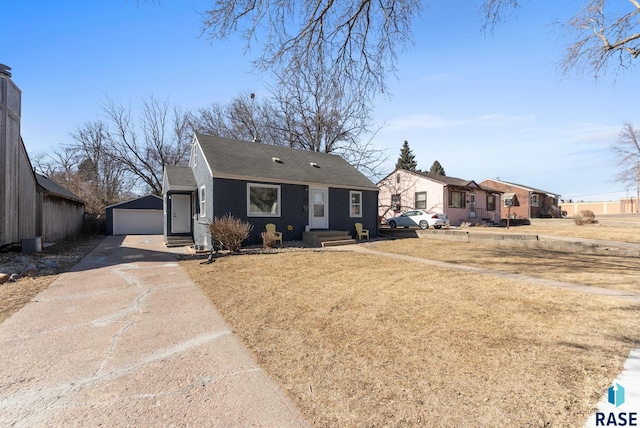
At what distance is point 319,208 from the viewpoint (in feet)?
49.5

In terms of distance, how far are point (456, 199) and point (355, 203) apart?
13.1m

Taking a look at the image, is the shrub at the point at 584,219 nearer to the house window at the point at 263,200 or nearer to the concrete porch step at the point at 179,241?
the house window at the point at 263,200

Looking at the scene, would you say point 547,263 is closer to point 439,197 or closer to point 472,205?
point 439,197

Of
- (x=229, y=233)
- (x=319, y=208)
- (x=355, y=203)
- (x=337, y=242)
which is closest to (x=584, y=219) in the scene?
(x=355, y=203)

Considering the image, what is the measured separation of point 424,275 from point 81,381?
20.7 ft

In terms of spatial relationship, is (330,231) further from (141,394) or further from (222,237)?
(141,394)

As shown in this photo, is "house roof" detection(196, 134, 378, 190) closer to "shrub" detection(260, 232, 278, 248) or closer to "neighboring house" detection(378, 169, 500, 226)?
"shrub" detection(260, 232, 278, 248)

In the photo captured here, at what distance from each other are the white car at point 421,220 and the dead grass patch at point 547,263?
8.04 metres

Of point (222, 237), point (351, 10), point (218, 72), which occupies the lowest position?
point (222, 237)

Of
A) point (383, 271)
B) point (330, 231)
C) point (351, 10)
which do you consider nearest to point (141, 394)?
point (383, 271)

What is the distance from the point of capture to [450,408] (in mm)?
2312

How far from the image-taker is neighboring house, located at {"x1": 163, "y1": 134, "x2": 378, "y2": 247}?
12695mm

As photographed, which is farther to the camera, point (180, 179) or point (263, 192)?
point (180, 179)

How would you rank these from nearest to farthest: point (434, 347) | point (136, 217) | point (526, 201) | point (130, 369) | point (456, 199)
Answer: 1. point (130, 369)
2. point (434, 347)
3. point (136, 217)
4. point (456, 199)
5. point (526, 201)
